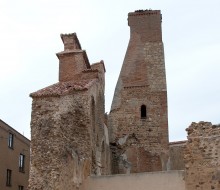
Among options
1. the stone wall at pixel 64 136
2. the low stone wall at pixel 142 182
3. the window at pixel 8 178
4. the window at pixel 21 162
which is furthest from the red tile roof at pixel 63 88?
the window at pixel 21 162

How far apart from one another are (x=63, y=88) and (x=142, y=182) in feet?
14.5

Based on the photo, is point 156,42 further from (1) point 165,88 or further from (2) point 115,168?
(2) point 115,168

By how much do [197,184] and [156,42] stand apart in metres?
10.9

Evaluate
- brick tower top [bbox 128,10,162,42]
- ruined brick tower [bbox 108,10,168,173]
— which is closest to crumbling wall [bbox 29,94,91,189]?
ruined brick tower [bbox 108,10,168,173]

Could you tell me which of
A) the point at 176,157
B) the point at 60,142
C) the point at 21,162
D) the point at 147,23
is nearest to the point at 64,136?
the point at 60,142

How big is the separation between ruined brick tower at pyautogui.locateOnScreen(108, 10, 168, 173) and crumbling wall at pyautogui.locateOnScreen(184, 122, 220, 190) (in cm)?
711

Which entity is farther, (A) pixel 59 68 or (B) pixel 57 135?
(A) pixel 59 68

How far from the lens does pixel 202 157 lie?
1402 cm

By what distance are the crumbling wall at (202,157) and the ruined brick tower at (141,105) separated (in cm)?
711

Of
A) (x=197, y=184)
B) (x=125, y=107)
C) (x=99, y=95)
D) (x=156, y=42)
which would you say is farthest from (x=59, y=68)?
(x=197, y=184)

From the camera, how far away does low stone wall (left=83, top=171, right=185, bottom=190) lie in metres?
14.5

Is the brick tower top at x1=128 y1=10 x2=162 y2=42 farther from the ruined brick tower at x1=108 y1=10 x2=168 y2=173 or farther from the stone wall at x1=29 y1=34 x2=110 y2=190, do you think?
the stone wall at x1=29 y1=34 x2=110 y2=190

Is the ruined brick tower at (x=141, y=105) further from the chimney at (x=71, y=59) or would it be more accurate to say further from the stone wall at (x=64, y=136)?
the stone wall at (x=64, y=136)

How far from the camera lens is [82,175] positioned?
15375 mm
